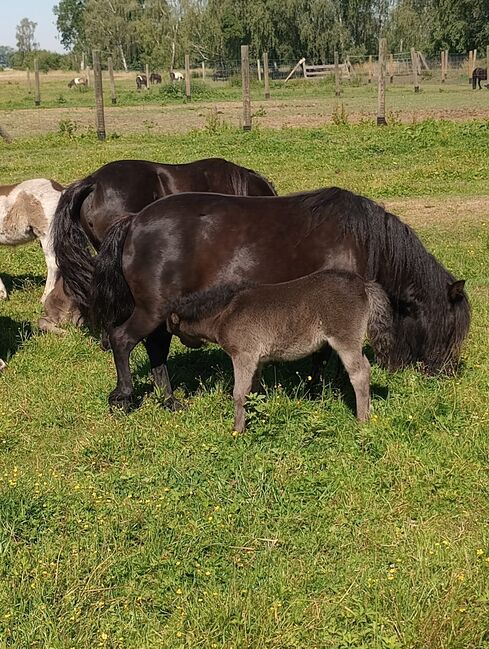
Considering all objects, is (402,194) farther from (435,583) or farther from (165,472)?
(435,583)

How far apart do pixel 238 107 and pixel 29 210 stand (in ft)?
83.8

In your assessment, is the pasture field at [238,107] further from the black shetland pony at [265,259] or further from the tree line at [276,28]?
the black shetland pony at [265,259]

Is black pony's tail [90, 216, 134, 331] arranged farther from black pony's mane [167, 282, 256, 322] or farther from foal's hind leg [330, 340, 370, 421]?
foal's hind leg [330, 340, 370, 421]

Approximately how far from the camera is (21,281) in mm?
9969

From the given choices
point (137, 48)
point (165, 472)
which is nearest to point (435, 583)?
point (165, 472)

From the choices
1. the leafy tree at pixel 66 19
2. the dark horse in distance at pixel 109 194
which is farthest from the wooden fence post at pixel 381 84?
the leafy tree at pixel 66 19

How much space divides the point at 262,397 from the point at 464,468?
54.0 inches

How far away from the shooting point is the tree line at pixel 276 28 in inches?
2390

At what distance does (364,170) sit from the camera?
1603cm

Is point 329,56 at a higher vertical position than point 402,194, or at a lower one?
higher

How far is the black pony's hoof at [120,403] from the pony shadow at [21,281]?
4.33 m

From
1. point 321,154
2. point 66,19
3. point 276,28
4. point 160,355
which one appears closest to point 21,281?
point 160,355

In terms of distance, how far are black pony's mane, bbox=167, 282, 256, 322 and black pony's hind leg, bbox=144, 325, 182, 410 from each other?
1.42 ft

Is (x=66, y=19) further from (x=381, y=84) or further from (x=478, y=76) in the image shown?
(x=381, y=84)
